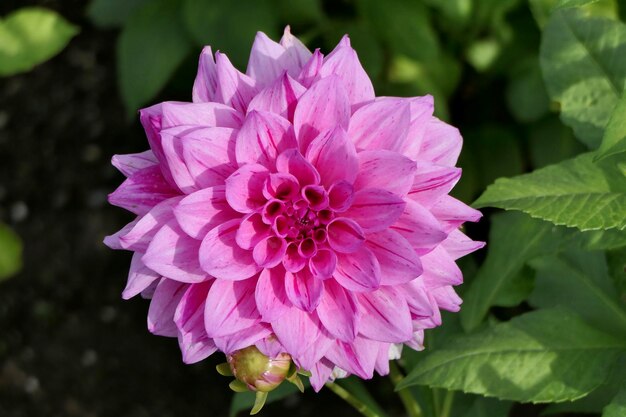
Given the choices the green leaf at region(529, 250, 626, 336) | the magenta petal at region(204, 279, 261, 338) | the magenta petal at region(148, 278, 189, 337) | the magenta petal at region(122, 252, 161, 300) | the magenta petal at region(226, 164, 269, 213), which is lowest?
the green leaf at region(529, 250, 626, 336)

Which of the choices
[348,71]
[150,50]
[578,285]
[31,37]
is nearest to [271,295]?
[348,71]

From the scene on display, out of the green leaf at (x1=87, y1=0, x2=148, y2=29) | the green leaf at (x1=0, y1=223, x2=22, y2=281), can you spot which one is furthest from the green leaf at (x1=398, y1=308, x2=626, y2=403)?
the green leaf at (x1=0, y1=223, x2=22, y2=281)

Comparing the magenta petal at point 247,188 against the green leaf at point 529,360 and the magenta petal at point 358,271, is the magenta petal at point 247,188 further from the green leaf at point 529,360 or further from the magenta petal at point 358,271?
the green leaf at point 529,360

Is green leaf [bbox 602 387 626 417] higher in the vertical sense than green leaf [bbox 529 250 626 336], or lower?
higher

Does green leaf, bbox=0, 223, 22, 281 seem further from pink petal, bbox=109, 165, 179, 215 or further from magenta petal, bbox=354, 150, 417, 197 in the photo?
magenta petal, bbox=354, 150, 417, 197


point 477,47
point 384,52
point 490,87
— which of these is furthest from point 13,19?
point 490,87

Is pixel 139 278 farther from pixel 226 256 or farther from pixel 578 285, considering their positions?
pixel 578 285
